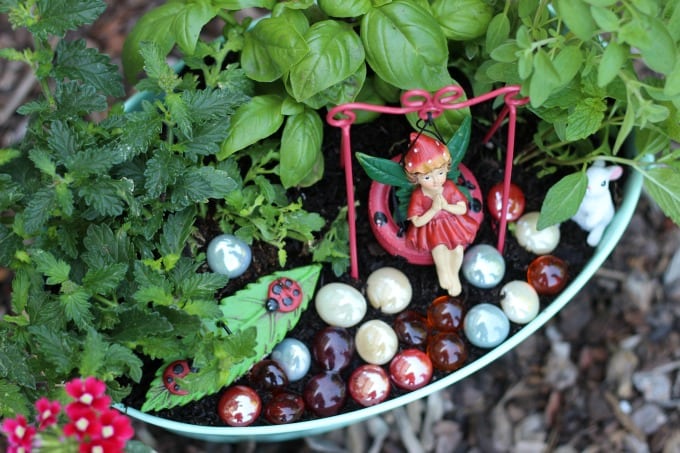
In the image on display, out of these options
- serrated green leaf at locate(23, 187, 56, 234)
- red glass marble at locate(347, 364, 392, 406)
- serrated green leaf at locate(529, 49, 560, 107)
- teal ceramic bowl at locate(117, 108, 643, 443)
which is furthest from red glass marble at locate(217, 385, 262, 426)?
serrated green leaf at locate(529, 49, 560, 107)

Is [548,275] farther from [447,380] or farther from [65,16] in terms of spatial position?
[65,16]

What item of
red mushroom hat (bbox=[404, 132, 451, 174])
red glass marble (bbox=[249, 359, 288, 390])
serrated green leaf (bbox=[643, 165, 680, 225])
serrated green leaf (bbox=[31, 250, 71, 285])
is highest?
red mushroom hat (bbox=[404, 132, 451, 174])

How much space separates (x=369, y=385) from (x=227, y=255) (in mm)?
281

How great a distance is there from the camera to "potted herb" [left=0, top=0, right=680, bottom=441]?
3.32 feet

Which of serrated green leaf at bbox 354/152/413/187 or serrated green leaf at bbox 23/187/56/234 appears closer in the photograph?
serrated green leaf at bbox 23/187/56/234

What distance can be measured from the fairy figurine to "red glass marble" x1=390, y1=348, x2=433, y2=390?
107mm

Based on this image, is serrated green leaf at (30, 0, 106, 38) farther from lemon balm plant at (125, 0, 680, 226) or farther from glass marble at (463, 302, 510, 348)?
glass marble at (463, 302, 510, 348)

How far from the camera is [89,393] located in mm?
878

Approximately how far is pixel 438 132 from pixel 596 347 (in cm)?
64

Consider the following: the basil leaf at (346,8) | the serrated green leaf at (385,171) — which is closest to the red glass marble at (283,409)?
the serrated green leaf at (385,171)

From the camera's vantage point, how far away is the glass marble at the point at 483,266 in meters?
1.23

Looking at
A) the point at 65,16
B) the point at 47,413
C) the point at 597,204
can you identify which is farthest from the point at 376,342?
the point at 65,16

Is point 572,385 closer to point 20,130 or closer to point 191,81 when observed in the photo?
point 191,81

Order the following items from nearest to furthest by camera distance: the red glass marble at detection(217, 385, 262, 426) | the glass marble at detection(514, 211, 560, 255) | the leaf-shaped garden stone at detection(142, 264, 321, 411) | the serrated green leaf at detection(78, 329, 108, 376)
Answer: the serrated green leaf at detection(78, 329, 108, 376), the leaf-shaped garden stone at detection(142, 264, 321, 411), the red glass marble at detection(217, 385, 262, 426), the glass marble at detection(514, 211, 560, 255)
